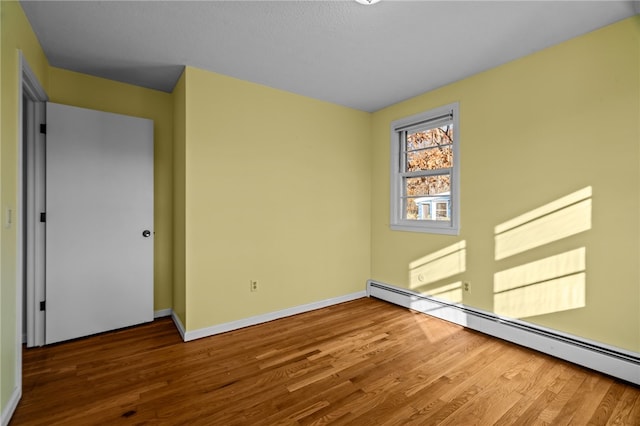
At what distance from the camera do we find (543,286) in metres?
2.53

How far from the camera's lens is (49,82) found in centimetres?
275

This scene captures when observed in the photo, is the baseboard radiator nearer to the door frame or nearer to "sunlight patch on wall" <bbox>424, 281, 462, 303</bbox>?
"sunlight patch on wall" <bbox>424, 281, 462, 303</bbox>

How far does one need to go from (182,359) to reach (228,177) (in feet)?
5.52

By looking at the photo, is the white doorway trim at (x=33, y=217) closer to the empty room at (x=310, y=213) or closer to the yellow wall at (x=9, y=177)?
the empty room at (x=310, y=213)

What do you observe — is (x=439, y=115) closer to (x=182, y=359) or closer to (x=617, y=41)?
(x=617, y=41)

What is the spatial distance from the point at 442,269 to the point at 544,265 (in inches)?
37.7

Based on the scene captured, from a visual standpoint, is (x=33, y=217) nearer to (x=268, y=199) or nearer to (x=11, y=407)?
(x=11, y=407)

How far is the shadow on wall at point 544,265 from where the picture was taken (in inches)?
92.0

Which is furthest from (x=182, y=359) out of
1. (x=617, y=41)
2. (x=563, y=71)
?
(x=617, y=41)

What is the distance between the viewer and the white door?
8.73 feet

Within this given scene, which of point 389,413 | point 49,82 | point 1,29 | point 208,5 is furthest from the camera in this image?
point 49,82

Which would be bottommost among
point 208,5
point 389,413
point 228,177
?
point 389,413

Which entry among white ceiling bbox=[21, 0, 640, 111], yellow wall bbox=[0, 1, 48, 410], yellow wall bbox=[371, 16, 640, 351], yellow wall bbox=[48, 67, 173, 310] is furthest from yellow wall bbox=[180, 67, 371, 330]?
yellow wall bbox=[371, 16, 640, 351]

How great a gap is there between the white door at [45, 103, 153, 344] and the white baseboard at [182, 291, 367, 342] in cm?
66
